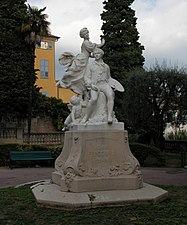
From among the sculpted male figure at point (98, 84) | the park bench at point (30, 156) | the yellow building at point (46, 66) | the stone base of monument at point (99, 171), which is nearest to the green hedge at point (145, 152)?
the park bench at point (30, 156)

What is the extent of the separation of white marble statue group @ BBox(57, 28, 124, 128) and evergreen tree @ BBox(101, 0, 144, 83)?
1927 centimetres

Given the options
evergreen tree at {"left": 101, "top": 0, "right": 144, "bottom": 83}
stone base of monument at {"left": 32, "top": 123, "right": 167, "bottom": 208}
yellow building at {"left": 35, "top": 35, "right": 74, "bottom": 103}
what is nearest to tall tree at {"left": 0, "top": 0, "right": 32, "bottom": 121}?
evergreen tree at {"left": 101, "top": 0, "right": 144, "bottom": 83}

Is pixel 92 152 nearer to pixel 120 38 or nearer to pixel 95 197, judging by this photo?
pixel 95 197

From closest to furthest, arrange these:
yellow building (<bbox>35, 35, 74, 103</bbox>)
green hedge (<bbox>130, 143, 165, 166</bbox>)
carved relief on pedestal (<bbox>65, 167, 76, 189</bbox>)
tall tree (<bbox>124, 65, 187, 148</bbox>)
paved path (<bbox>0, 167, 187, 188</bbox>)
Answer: carved relief on pedestal (<bbox>65, 167, 76, 189</bbox>) < paved path (<bbox>0, 167, 187, 188</bbox>) < green hedge (<bbox>130, 143, 165, 166</bbox>) < tall tree (<bbox>124, 65, 187, 148</bbox>) < yellow building (<bbox>35, 35, 74, 103</bbox>)

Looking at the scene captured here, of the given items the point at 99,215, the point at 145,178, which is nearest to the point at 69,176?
the point at 99,215

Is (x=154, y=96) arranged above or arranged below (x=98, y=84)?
above

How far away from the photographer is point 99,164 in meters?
7.98

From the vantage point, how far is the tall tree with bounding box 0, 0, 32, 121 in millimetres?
29234

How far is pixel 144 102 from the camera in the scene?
24.8 m

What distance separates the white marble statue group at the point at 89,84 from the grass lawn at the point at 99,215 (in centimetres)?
241

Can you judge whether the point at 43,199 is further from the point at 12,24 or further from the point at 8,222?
the point at 12,24

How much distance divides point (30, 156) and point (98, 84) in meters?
9.89

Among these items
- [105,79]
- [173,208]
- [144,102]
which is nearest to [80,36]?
[105,79]

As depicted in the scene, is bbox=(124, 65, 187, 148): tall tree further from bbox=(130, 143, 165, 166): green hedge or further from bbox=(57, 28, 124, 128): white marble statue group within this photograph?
bbox=(57, 28, 124, 128): white marble statue group
